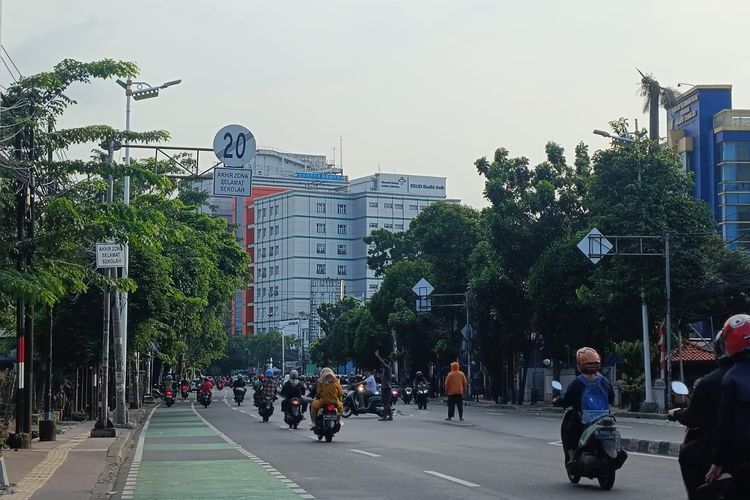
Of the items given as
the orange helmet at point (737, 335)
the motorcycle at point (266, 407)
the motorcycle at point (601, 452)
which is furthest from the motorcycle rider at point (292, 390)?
the orange helmet at point (737, 335)

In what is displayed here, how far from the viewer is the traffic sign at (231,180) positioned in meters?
25.8

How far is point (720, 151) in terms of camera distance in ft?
226

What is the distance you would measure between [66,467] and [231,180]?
30.6 feet

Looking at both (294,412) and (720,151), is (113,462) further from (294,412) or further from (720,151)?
(720,151)

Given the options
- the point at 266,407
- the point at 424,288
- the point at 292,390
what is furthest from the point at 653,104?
the point at 292,390

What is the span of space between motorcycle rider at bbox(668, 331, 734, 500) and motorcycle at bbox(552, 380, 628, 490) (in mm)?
6052

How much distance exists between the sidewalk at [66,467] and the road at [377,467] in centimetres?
37

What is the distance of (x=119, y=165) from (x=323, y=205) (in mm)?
132146

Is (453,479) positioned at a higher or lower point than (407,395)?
higher

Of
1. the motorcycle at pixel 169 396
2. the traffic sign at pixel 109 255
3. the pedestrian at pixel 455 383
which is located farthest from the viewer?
the motorcycle at pixel 169 396

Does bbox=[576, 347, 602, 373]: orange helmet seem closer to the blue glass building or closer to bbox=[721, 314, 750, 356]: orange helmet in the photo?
bbox=[721, 314, 750, 356]: orange helmet

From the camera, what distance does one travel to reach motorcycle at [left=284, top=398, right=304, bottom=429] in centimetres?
3033

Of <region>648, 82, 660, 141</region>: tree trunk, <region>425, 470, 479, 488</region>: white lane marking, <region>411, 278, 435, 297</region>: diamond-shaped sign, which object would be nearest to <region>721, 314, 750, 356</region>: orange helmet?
<region>425, 470, 479, 488</region>: white lane marking

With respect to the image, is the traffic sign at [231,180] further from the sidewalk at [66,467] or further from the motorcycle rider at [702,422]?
the motorcycle rider at [702,422]
